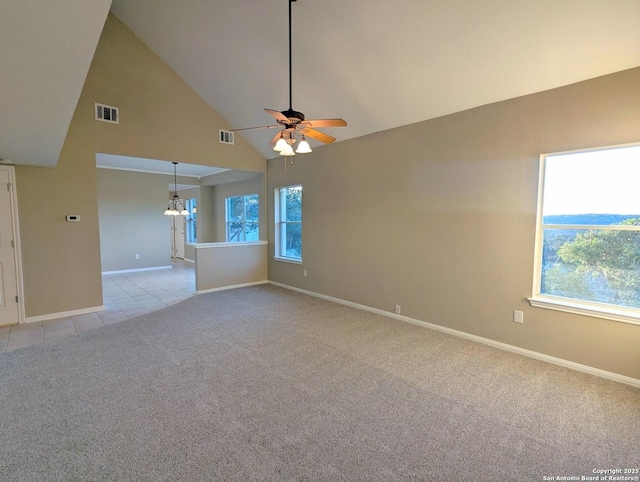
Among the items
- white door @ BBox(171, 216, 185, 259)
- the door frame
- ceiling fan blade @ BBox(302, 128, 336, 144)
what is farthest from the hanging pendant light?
ceiling fan blade @ BBox(302, 128, 336, 144)

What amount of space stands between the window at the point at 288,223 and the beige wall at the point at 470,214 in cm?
100

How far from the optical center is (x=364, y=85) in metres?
3.85

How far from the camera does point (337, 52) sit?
11.7 feet

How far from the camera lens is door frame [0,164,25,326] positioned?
4180 millimetres

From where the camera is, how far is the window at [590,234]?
2.75 meters

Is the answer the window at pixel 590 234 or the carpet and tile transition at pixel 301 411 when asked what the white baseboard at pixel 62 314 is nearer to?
the carpet and tile transition at pixel 301 411

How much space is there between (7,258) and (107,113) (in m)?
2.52

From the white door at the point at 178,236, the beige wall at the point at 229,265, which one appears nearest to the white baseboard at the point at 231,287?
the beige wall at the point at 229,265

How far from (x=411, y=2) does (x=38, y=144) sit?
4.21 metres

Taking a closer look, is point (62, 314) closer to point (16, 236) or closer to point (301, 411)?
point (16, 236)

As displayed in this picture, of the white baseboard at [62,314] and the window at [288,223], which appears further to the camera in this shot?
the window at [288,223]

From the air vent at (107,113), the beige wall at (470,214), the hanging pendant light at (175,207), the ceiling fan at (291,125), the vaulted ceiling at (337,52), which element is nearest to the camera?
the vaulted ceiling at (337,52)

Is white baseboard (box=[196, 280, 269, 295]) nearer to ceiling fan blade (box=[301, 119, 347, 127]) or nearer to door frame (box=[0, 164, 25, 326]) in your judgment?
door frame (box=[0, 164, 25, 326])

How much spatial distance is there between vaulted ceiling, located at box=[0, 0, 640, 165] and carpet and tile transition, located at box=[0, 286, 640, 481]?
246 centimetres
